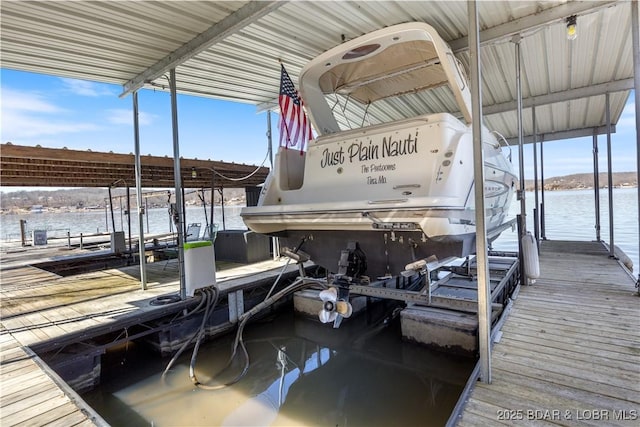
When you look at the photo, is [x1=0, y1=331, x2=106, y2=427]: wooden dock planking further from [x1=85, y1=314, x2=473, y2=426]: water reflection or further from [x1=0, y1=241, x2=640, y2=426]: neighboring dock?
[x1=85, y1=314, x2=473, y2=426]: water reflection

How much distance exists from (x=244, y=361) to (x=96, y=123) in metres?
30.7

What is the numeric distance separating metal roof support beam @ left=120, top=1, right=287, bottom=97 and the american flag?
3.62 ft

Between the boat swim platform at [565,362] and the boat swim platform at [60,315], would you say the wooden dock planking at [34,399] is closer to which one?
the boat swim platform at [60,315]

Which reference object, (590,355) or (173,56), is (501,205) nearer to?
(590,355)

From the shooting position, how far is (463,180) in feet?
8.55

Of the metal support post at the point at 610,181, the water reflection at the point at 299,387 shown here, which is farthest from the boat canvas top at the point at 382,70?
the metal support post at the point at 610,181

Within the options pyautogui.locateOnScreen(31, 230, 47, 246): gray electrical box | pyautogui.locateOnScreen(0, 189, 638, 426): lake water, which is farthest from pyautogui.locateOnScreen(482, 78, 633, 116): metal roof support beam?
pyautogui.locateOnScreen(31, 230, 47, 246): gray electrical box

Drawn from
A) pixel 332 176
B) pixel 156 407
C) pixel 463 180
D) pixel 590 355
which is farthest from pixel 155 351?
pixel 590 355

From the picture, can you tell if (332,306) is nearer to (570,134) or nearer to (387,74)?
(387,74)

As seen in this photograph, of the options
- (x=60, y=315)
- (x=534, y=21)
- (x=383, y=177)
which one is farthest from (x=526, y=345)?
(x=60, y=315)

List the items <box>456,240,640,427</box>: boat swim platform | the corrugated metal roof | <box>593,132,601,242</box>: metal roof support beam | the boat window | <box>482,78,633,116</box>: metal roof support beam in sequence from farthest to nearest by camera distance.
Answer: <box>593,132,601,242</box>: metal roof support beam
<box>482,78,633,116</box>: metal roof support beam
the boat window
the corrugated metal roof
<box>456,240,640,427</box>: boat swim platform

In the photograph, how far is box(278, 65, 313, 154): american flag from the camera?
4.01 metres

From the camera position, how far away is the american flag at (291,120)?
4.01 metres

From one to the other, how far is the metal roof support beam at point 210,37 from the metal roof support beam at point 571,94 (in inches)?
212
